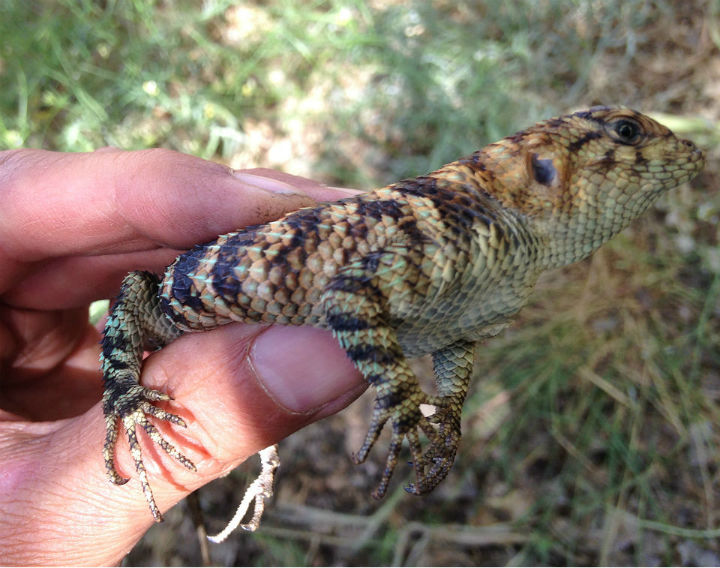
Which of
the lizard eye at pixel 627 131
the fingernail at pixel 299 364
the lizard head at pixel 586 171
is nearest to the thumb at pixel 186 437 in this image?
the fingernail at pixel 299 364

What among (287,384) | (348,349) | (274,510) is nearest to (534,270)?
(348,349)

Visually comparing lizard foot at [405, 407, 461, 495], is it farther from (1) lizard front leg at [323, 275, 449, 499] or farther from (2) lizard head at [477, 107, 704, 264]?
(2) lizard head at [477, 107, 704, 264]

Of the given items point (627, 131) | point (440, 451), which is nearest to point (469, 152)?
point (627, 131)

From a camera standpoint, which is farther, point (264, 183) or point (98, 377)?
point (98, 377)

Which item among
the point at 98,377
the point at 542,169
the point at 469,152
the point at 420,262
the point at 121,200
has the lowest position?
the point at 98,377

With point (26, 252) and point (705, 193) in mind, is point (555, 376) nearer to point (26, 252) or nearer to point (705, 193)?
point (705, 193)

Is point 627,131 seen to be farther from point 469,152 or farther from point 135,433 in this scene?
point 469,152
